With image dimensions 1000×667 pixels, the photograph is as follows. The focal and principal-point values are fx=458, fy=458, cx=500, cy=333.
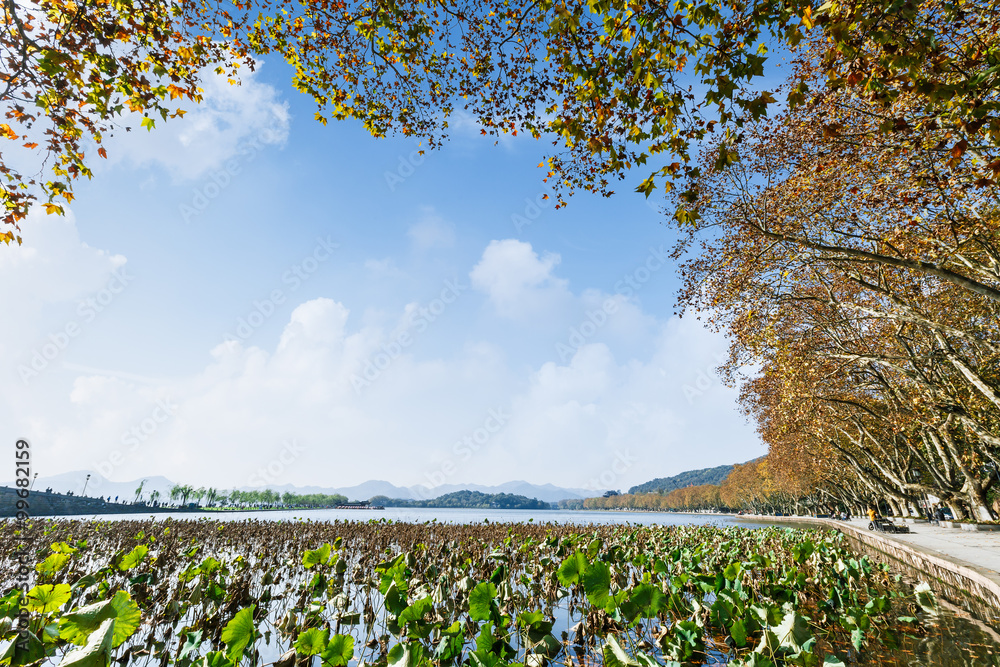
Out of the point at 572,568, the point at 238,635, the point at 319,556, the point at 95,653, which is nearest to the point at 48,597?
the point at 238,635

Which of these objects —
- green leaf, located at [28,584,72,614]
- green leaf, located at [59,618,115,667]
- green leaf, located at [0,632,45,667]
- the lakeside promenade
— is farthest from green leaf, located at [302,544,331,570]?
the lakeside promenade

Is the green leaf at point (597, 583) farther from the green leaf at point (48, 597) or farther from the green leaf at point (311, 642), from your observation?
the green leaf at point (48, 597)

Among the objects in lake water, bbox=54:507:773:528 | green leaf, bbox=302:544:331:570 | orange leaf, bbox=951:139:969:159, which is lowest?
lake water, bbox=54:507:773:528

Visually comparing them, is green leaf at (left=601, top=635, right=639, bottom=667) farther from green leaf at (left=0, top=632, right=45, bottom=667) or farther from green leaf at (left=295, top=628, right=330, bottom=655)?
green leaf at (left=0, top=632, right=45, bottom=667)

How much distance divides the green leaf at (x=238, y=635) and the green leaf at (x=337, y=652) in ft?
2.30

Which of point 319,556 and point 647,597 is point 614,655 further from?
point 319,556

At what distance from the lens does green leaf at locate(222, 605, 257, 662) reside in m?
3.75

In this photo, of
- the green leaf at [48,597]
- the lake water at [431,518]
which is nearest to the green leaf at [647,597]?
the green leaf at [48,597]

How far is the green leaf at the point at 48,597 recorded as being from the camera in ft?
14.3

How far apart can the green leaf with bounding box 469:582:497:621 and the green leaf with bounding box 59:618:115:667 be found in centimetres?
312

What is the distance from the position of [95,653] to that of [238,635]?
1376mm

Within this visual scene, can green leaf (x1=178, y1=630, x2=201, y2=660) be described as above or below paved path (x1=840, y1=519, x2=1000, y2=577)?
above

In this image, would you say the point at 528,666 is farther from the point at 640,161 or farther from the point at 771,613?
the point at 640,161

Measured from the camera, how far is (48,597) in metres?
4.41
